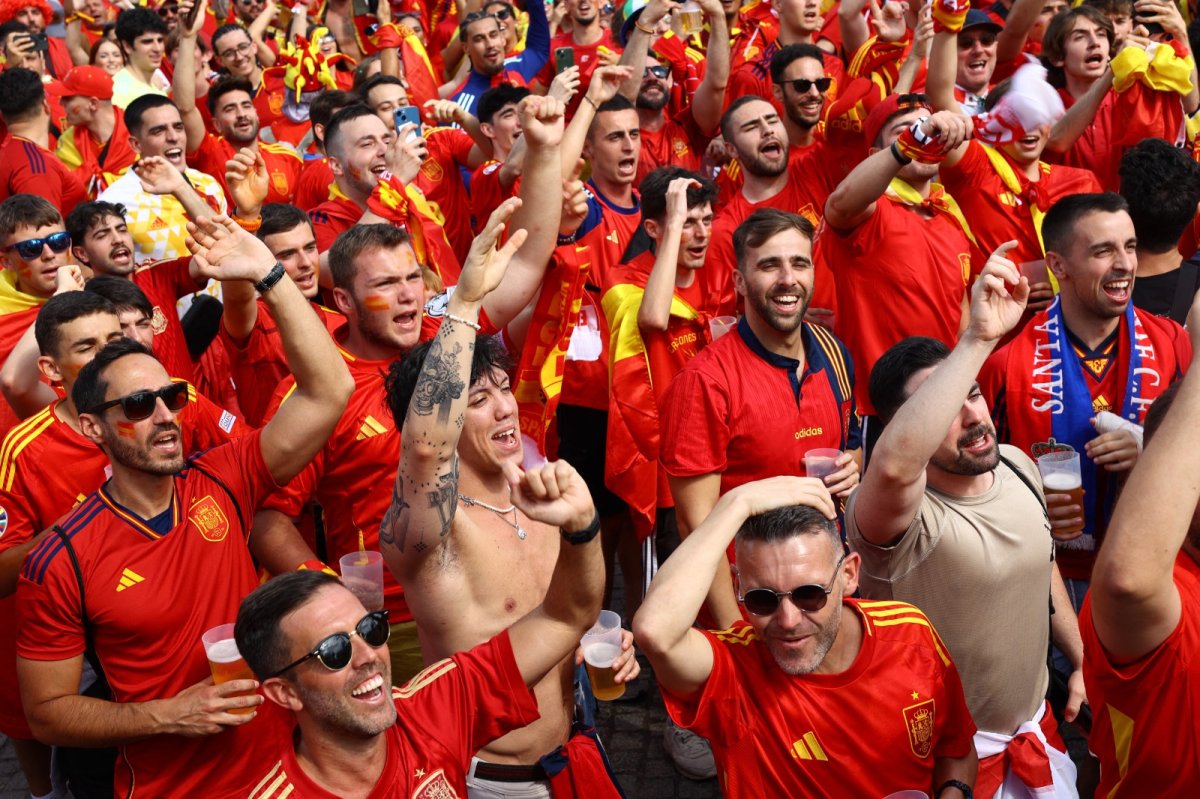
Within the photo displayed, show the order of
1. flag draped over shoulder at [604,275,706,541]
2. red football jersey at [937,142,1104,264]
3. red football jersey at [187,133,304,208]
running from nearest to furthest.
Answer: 1. flag draped over shoulder at [604,275,706,541]
2. red football jersey at [937,142,1104,264]
3. red football jersey at [187,133,304,208]

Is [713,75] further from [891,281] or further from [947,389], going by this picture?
[947,389]

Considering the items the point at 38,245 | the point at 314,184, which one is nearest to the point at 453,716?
the point at 38,245

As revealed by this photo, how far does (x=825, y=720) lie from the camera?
3.47 m

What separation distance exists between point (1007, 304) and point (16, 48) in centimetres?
981

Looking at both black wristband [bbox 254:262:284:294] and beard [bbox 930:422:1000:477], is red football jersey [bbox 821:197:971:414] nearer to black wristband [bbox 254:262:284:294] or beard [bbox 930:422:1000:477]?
beard [bbox 930:422:1000:477]

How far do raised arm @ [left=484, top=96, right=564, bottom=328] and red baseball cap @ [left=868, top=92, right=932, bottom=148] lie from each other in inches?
91.1

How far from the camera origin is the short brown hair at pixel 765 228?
205 inches

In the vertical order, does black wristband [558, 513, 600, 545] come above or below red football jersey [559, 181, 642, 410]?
above

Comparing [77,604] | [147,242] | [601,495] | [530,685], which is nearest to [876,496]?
[530,685]

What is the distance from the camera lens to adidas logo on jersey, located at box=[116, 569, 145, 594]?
395 cm

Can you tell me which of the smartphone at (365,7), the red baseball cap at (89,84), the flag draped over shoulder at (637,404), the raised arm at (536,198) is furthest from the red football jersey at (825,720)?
the smartphone at (365,7)

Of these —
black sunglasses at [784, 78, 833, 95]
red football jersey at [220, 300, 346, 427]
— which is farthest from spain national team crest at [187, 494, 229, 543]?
black sunglasses at [784, 78, 833, 95]

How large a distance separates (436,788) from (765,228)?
2.85 meters

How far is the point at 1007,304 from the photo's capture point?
362 cm
